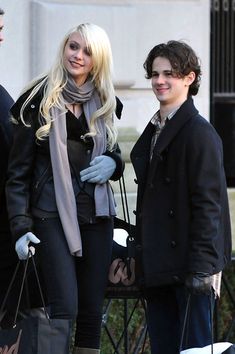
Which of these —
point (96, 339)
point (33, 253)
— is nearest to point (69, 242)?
point (33, 253)

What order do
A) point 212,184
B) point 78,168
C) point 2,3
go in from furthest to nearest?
point 2,3 < point 78,168 < point 212,184

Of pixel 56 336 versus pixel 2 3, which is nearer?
pixel 56 336

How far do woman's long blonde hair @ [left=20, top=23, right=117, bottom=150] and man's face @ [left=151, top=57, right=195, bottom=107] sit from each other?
1.14 feet

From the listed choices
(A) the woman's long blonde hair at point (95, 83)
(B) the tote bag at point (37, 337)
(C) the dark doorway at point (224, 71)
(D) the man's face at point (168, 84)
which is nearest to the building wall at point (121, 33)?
(C) the dark doorway at point (224, 71)

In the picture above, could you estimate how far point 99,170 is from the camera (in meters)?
5.89

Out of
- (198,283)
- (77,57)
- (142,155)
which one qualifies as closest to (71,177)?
(142,155)

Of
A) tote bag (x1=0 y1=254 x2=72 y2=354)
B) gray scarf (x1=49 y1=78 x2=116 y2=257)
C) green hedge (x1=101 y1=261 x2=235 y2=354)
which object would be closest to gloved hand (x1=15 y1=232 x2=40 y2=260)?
gray scarf (x1=49 y1=78 x2=116 y2=257)

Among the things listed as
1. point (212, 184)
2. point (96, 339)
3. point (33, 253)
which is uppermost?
point (212, 184)

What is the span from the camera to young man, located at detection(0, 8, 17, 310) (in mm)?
6051

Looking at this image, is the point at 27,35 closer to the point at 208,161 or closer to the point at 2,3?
the point at 2,3

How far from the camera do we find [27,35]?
28.7 ft

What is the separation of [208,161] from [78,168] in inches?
28.3

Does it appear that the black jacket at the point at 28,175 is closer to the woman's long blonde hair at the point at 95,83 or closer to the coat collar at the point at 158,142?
the woman's long blonde hair at the point at 95,83

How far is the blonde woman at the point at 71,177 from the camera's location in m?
5.81
